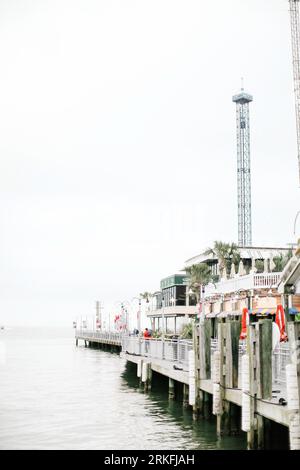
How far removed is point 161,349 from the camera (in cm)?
3316

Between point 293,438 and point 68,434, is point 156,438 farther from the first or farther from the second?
point 293,438

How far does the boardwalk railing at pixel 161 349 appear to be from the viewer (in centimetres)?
2862

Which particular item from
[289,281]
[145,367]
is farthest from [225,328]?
[145,367]

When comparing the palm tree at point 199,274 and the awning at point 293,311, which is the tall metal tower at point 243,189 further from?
the awning at point 293,311

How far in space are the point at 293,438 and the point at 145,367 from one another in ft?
64.1

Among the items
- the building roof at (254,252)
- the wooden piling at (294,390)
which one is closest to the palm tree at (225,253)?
the building roof at (254,252)

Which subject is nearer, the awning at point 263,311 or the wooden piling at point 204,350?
the wooden piling at point 204,350

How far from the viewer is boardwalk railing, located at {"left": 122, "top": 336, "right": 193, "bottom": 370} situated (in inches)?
1127

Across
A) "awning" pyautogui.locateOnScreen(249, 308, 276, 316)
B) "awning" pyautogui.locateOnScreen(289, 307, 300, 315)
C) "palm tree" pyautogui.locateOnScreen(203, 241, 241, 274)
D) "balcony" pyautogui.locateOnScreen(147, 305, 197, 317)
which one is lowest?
"awning" pyautogui.locateOnScreen(289, 307, 300, 315)

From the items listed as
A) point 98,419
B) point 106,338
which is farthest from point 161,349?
point 106,338

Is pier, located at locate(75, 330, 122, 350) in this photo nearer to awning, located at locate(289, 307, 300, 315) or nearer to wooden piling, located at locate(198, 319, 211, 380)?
awning, located at locate(289, 307, 300, 315)

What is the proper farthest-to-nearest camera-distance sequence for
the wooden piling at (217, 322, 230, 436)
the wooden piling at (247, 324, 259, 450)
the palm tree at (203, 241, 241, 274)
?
1. the palm tree at (203, 241, 241, 274)
2. the wooden piling at (217, 322, 230, 436)
3. the wooden piling at (247, 324, 259, 450)

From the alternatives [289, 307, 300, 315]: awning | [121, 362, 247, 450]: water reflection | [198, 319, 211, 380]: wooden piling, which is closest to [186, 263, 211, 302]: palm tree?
[121, 362, 247, 450]: water reflection
